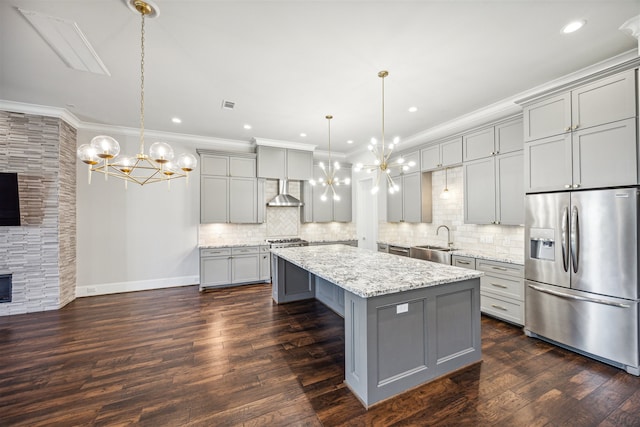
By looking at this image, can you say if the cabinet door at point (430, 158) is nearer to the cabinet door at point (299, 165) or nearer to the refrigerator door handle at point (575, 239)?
the refrigerator door handle at point (575, 239)

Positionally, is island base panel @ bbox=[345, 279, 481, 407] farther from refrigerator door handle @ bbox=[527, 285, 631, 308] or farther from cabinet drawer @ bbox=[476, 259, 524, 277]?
cabinet drawer @ bbox=[476, 259, 524, 277]

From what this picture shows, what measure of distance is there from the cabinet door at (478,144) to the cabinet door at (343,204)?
287 centimetres

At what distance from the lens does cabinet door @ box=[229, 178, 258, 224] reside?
5.54 meters

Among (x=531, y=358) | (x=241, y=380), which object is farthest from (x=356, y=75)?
(x=531, y=358)

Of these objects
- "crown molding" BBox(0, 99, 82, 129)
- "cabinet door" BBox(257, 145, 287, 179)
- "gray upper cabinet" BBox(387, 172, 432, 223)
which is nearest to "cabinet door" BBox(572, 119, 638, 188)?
"gray upper cabinet" BBox(387, 172, 432, 223)

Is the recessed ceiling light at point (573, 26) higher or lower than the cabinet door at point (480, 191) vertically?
higher

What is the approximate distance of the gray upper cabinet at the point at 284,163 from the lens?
18.7ft

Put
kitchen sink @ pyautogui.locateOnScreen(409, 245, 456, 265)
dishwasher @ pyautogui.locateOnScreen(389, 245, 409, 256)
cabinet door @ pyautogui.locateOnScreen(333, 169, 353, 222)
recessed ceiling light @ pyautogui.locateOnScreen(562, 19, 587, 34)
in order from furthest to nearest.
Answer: cabinet door @ pyautogui.locateOnScreen(333, 169, 353, 222) < dishwasher @ pyautogui.locateOnScreen(389, 245, 409, 256) < kitchen sink @ pyautogui.locateOnScreen(409, 245, 456, 265) < recessed ceiling light @ pyautogui.locateOnScreen(562, 19, 587, 34)

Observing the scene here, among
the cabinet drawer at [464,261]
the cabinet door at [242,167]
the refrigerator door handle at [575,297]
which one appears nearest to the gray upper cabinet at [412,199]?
the cabinet drawer at [464,261]

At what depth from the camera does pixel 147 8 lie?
2.00 meters

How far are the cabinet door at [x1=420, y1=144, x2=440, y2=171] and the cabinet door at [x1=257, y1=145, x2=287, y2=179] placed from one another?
2.89 m

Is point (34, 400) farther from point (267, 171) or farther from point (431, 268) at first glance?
point (267, 171)

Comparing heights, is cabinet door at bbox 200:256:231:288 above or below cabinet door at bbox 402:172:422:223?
below

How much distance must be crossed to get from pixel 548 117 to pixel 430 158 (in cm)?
198
